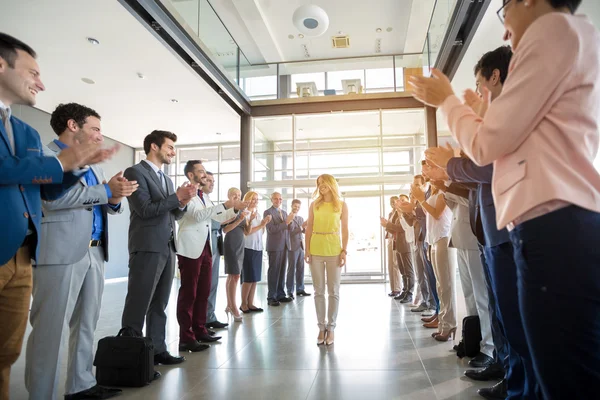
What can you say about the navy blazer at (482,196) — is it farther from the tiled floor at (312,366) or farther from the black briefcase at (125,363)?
the black briefcase at (125,363)

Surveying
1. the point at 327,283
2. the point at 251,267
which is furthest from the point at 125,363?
the point at 251,267

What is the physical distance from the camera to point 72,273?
2.20 meters

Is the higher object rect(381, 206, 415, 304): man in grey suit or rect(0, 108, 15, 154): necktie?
rect(0, 108, 15, 154): necktie

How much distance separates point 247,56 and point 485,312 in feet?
26.6

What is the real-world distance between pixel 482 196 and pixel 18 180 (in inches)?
84.2

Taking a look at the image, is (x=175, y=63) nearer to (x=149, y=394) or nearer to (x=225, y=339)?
(x=225, y=339)

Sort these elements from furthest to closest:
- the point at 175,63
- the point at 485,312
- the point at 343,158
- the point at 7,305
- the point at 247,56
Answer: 1. the point at 343,158
2. the point at 247,56
3. the point at 175,63
4. the point at 485,312
5. the point at 7,305

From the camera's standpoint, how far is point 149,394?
245 cm

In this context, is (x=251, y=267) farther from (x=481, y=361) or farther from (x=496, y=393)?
(x=496, y=393)

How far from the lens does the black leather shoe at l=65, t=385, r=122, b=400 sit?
7.52 ft

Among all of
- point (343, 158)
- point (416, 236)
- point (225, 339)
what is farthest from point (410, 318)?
point (343, 158)

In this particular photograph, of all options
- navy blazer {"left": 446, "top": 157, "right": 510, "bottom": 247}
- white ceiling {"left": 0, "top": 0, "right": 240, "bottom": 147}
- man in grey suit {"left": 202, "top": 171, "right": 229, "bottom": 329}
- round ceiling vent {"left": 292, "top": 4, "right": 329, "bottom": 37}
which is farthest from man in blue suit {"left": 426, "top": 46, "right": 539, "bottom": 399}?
round ceiling vent {"left": 292, "top": 4, "right": 329, "bottom": 37}

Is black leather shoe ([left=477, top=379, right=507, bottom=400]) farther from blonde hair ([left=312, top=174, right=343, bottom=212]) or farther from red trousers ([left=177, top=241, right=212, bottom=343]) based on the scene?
red trousers ([left=177, top=241, right=212, bottom=343])

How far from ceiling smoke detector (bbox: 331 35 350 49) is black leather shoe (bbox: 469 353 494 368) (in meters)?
8.46
